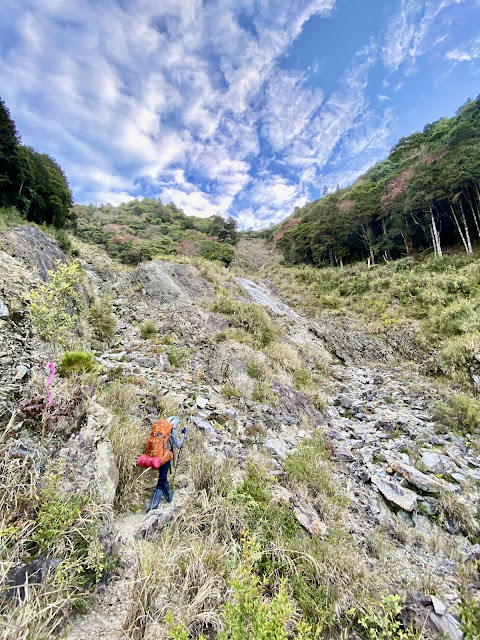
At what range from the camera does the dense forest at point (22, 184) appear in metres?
10.3

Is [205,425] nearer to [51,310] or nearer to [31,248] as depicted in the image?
[51,310]

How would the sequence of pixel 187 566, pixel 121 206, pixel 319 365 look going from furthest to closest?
pixel 121 206
pixel 319 365
pixel 187 566

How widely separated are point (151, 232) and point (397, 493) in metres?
29.9

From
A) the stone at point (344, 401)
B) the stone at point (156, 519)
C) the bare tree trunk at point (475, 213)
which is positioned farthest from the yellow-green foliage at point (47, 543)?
the bare tree trunk at point (475, 213)

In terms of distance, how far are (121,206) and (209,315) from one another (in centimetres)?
4079

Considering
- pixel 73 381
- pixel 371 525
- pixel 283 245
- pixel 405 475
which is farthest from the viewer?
pixel 283 245

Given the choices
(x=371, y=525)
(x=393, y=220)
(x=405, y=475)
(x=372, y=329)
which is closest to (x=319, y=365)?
(x=372, y=329)

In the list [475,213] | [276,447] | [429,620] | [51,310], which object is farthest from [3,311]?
[475,213]

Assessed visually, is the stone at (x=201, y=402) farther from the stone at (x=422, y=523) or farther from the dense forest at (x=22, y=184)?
the dense forest at (x=22, y=184)

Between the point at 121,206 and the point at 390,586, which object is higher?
the point at 121,206

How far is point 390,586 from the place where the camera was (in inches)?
99.3

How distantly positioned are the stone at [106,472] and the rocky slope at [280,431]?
0.05 feet

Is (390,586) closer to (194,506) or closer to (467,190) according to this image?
(194,506)

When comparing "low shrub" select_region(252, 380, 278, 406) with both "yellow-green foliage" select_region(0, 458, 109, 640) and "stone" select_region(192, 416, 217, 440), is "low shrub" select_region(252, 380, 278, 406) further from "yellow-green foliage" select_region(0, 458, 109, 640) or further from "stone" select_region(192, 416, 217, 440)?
"yellow-green foliage" select_region(0, 458, 109, 640)
